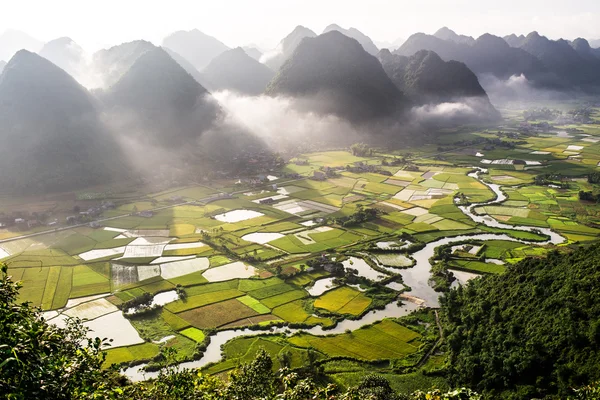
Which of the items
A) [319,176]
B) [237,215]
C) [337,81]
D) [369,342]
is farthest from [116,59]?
[369,342]

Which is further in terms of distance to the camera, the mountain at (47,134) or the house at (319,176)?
the house at (319,176)

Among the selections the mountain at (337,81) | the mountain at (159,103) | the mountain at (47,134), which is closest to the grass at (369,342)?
the mountain at (47,134)

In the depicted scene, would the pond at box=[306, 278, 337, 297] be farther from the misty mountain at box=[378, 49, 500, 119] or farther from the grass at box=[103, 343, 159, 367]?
the misty mountain at box=[378, 49, 500, 119]

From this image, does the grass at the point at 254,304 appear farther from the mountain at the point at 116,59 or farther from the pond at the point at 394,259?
the mountain at the point at 116,59

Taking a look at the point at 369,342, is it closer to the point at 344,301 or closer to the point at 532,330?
the point at 344,301

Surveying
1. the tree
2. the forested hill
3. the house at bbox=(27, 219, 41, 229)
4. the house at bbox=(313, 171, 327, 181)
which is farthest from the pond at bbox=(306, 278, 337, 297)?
the house at bbox=(313, 171, 327, 181)

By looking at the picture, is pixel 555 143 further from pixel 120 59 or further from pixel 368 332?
pixel 120 59

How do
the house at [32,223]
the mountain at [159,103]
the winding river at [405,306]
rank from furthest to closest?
the mountain at [159,103], the house at [32,223], the winding river at [405,306]
